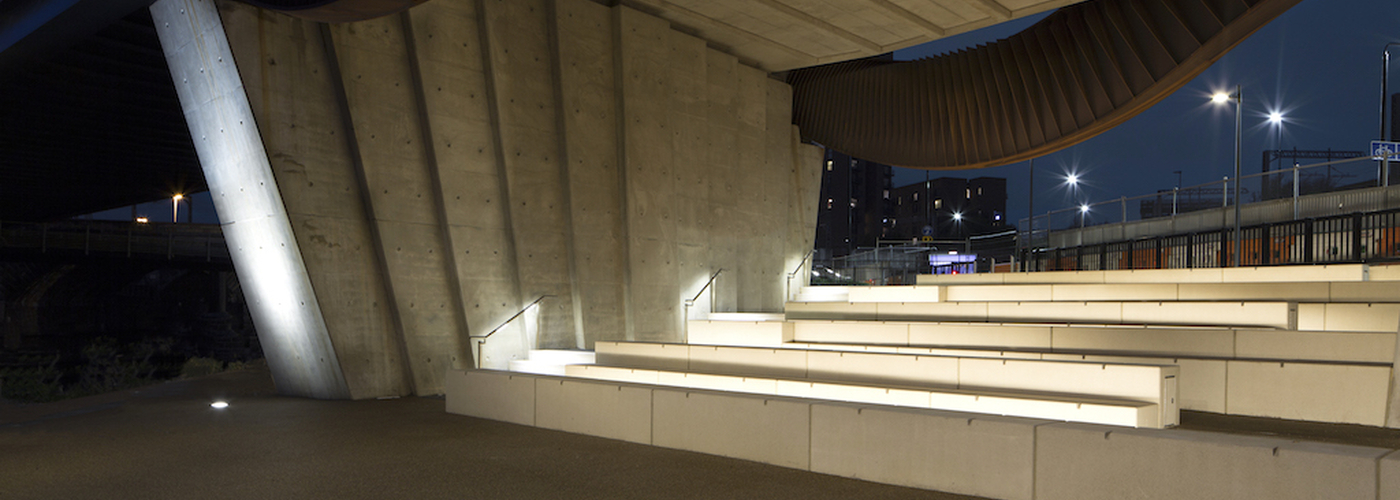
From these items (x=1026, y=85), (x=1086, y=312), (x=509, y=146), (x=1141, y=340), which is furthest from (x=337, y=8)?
(x=1026, y=85)

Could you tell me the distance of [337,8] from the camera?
8.19 metres

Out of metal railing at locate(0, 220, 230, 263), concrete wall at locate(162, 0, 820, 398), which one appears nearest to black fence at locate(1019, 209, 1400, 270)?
concrete wall at locate(162, 0, 820, 398)

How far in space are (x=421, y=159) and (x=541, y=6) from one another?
10.1 ft

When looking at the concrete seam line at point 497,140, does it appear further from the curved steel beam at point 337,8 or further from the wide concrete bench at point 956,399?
the wide concrete bench at point 956,399

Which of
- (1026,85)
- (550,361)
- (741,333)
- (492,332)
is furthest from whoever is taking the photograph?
(1026,85)

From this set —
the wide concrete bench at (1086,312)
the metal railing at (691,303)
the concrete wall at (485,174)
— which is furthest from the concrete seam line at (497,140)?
the wide concrete bench at (1086,312)

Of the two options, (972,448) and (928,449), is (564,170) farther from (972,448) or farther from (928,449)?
(972,448)

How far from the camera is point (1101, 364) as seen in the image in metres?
5.94

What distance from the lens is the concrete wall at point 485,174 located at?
9555 millimetres

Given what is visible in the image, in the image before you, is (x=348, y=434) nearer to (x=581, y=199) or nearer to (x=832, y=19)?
(x=581, y=199)

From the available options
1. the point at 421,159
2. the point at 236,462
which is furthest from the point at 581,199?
the point at 236,462

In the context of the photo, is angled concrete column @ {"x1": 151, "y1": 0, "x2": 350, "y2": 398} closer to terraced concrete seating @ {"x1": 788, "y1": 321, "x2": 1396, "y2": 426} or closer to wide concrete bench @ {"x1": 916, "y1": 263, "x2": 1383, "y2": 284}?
terraced concrete seating @ {"x1": 788, "y1": 321, "x2": 1396, "y2": 426}

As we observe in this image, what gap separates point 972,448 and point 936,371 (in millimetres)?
2177

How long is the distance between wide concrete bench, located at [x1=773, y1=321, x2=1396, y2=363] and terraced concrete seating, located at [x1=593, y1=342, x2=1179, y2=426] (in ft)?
5.29
